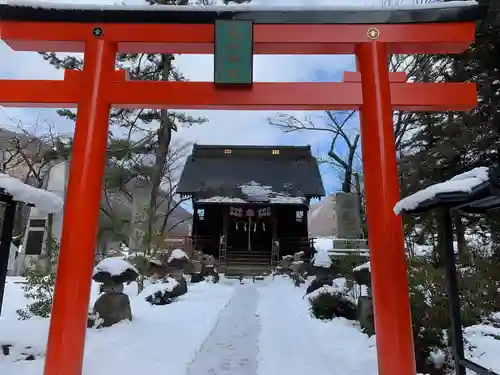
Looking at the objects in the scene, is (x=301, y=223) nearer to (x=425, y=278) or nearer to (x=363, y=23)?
(x=425, y=278)

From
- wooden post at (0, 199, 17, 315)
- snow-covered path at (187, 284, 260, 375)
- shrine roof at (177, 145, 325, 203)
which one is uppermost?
shrine roof at (177, 145, 325, 203)

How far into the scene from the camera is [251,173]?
65.8ft

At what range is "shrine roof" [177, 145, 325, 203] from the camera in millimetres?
17875

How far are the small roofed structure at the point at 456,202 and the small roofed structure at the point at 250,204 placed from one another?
13.7 metres

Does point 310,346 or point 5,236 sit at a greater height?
point 5,236

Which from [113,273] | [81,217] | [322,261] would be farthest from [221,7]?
[322,261]

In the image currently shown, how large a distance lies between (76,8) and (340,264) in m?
7.37

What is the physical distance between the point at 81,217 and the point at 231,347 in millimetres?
2827

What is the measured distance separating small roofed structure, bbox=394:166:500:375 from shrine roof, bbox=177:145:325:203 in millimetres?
13862

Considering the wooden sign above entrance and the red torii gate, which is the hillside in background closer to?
the red torii gate

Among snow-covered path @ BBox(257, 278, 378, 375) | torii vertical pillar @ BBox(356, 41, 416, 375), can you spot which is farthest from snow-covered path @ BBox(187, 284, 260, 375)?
torii vertical pillar @ BBox(356, 41, 416, 375)

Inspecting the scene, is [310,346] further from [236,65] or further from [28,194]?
[28,194]

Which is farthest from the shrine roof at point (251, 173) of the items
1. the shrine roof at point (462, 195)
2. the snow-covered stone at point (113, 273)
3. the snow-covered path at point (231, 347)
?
the shrine roof at point (462, 195)

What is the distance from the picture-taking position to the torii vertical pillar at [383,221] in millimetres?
3580
